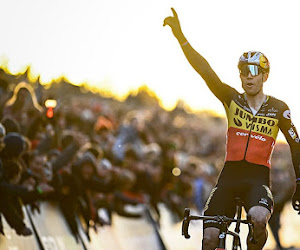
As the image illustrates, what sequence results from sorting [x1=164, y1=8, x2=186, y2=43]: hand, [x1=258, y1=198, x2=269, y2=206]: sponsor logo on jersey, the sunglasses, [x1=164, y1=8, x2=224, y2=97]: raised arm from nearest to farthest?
[x1=258, y1=198, x2=269, y2=206]: sponsor logo on jersey < the sunglasses < [x1=164, y1=8, x2=224, y2=97]: raised arm < [x1=164, y1=8, x2=186, y2=43]: hand

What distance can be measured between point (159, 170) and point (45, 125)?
3708 mm

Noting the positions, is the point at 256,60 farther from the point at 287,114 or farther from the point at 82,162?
the point at 82,162

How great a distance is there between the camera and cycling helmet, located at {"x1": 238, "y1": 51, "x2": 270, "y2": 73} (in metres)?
7.63

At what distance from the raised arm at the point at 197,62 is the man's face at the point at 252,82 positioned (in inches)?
12.0

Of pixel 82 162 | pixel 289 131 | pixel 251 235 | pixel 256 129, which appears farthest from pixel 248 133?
pixel 82 162

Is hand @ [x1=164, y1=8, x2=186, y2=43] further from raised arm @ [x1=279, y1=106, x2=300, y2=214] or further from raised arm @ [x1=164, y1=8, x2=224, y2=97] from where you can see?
raised arm @ [x1=279, y1=106, x2=300, y2=214]

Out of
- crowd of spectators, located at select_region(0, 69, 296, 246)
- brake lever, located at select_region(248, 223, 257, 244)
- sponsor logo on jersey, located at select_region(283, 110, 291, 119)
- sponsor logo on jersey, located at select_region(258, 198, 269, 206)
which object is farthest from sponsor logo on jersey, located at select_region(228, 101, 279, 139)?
crowd of spectators, located at select_region(0, 69, 296, 246)

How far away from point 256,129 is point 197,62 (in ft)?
3.05

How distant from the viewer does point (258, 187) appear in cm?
742

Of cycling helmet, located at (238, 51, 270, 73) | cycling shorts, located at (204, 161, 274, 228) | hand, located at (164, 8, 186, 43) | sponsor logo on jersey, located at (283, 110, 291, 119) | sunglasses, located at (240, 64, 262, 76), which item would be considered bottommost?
cycling shorts, located at (204, 161, 274, 228)

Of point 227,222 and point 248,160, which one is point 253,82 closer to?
point 248,160

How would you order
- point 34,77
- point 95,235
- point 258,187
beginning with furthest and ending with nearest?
point 34,77 → point 95,235 → point 258,187

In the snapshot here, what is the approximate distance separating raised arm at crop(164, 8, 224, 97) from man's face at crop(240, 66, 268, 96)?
304 mm

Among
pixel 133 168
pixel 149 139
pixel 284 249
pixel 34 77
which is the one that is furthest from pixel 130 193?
pixel 284 249
